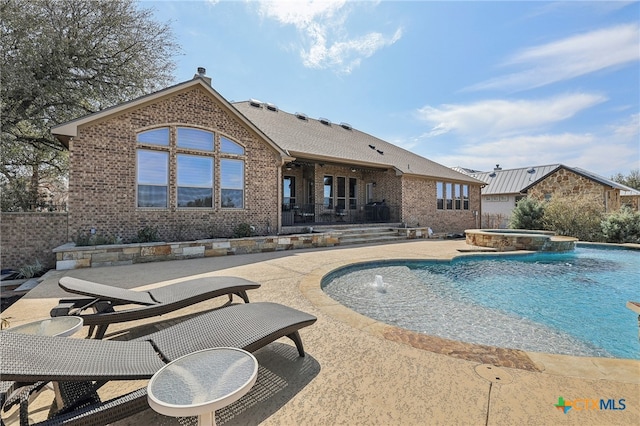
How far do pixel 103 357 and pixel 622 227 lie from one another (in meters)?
19.3

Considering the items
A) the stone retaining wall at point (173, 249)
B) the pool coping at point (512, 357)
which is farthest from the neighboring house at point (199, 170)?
the pool coping at point (512, 357)

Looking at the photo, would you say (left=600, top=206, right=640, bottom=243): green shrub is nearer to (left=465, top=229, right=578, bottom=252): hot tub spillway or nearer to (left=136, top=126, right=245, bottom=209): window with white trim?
(left=465, top=229, right=578, bottom=252): hot tub spillway

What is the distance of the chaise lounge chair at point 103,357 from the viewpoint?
147 cm

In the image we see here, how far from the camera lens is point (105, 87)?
1176cm

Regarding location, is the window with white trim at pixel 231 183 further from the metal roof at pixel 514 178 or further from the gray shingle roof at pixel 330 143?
the metal roof at pixel 514 178

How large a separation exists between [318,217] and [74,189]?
10.00 m

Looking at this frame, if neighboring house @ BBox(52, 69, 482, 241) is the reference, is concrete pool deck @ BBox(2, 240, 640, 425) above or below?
below

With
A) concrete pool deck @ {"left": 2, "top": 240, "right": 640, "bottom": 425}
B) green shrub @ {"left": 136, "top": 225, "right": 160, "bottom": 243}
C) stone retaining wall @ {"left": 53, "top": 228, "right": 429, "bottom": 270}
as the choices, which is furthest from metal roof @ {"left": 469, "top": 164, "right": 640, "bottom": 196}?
green shrub @ {"left": 136, "top": 225, "right": 160, "bottom": 243}

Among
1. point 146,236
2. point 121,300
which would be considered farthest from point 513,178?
point 121,300

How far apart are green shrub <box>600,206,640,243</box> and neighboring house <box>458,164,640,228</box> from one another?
378 cm

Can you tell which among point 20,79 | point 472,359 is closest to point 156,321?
point 472,359

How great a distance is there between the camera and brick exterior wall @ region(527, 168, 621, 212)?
62.0ft

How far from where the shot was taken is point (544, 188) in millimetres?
21141

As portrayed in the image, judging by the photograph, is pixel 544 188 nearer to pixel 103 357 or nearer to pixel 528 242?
pixel 528 242
